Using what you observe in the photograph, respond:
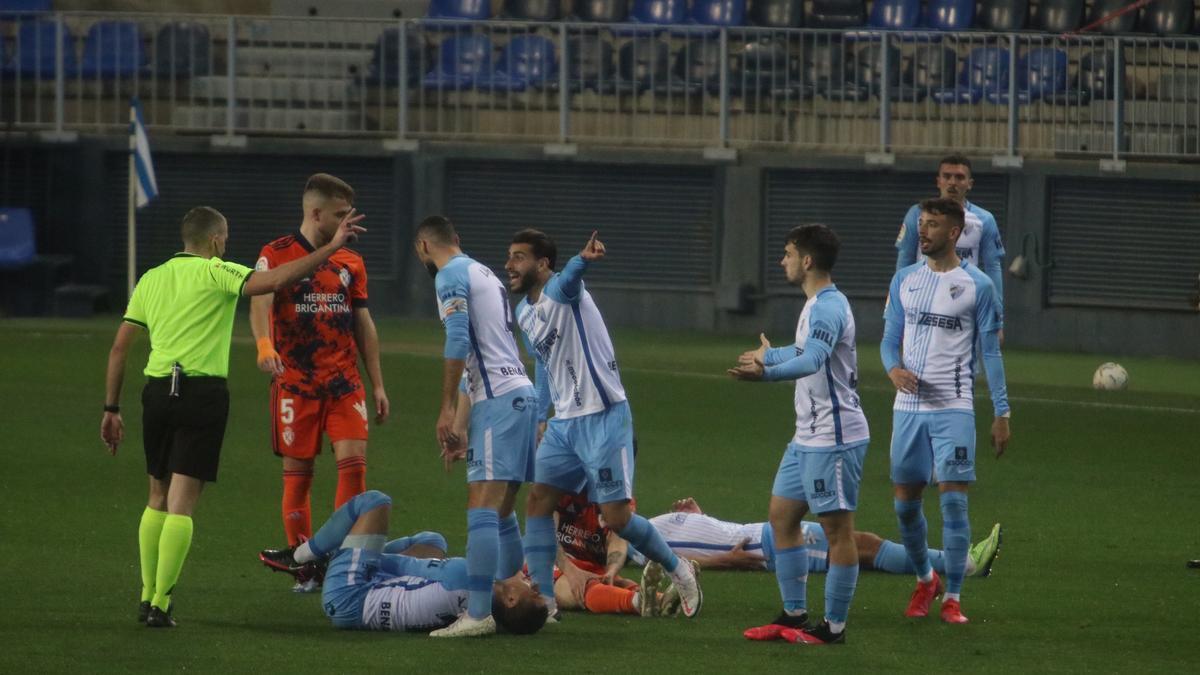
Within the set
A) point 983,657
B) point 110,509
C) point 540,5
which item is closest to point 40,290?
point 540,5

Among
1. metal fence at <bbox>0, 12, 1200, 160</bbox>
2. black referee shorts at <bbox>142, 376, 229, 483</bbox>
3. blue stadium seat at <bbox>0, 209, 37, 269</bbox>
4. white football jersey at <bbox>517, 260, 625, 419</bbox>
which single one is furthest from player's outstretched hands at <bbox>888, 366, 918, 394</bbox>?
blue stadium seat at <bbox>0, 209, 37, 269</bbox>

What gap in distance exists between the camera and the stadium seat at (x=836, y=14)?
24.8 meters

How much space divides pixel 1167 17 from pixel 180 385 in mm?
18654

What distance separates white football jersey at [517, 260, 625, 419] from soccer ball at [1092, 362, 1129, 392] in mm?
10183

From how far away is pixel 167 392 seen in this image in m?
8.54

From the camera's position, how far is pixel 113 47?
23.6 metres

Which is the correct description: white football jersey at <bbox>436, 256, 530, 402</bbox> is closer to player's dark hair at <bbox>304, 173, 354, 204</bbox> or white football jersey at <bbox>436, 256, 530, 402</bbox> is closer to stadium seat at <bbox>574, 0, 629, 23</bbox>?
player's dark hair at <bbox>304, 173, 354, 204</bbox>

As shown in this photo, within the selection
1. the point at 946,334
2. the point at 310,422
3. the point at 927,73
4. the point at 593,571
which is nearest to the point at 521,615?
the point at 593,571

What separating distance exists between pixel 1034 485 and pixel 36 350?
1030cm

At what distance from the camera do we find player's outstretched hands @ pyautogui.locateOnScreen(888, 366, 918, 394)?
9.13 metres

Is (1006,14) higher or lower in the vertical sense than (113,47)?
higher

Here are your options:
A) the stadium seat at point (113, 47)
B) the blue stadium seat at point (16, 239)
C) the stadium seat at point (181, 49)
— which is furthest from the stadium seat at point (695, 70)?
the blue stadium seat at point (16, 239)

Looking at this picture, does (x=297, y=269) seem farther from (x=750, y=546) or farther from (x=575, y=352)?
(x=750, y=546)

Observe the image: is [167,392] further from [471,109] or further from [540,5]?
[540,5]
